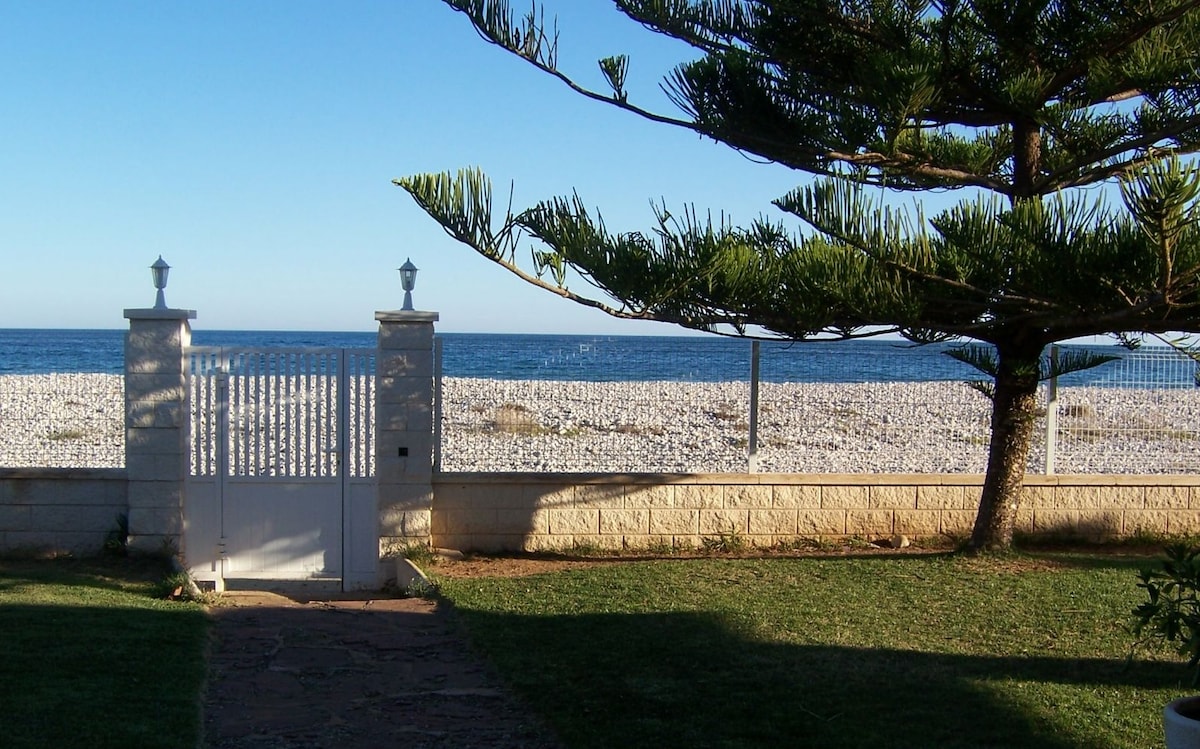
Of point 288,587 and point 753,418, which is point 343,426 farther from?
point 753,418

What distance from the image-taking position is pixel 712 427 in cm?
879

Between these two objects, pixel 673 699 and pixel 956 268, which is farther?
pixel 956 268

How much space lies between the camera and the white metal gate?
26.8 feet

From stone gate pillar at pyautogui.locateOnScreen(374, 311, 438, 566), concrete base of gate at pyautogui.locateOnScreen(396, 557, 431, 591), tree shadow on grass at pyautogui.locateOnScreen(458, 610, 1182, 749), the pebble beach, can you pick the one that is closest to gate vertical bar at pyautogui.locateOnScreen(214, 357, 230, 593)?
the pebble beach

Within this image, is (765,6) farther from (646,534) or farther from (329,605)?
(329,605)

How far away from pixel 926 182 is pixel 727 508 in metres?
2.83

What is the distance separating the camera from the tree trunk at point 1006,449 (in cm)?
770

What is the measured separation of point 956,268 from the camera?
255 inches

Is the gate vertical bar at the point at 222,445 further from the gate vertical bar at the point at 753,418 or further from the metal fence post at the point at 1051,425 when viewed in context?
the metal fence post at the point at 1051,425

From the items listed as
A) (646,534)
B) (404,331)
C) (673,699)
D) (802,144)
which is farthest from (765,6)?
(673,699)

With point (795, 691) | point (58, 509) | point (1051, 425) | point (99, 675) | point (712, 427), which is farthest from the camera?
point (1051, 425)

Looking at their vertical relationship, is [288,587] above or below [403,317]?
below

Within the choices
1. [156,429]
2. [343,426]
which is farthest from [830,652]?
[156,429]

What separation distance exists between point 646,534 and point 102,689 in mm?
4593
